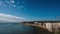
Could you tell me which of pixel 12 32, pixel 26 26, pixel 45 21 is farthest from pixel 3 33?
pixel 45 21

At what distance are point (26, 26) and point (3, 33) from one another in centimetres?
54

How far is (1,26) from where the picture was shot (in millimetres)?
2172

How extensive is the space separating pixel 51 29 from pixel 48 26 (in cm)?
11

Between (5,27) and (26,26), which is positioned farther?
(26,26)

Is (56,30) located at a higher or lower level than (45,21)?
lower

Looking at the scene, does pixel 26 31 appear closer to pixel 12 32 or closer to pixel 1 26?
pixel 12 32

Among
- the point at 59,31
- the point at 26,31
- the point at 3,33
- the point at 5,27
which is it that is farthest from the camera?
the point at 26,31

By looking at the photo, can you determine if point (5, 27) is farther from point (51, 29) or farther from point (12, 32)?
point (51, 29)

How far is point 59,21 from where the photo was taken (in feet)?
7.94

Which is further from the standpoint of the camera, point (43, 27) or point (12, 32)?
point (43, 27)

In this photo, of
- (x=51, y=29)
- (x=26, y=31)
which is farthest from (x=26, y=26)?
(x=51, y=29)

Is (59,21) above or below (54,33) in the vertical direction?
above

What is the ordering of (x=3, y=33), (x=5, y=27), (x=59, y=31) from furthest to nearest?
(x=59, y=31) → (x=3, y=33) → (x=5, y=27)

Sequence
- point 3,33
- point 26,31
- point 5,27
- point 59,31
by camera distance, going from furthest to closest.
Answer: point 26,31
point 59,31
point 3,33
point 5,27
